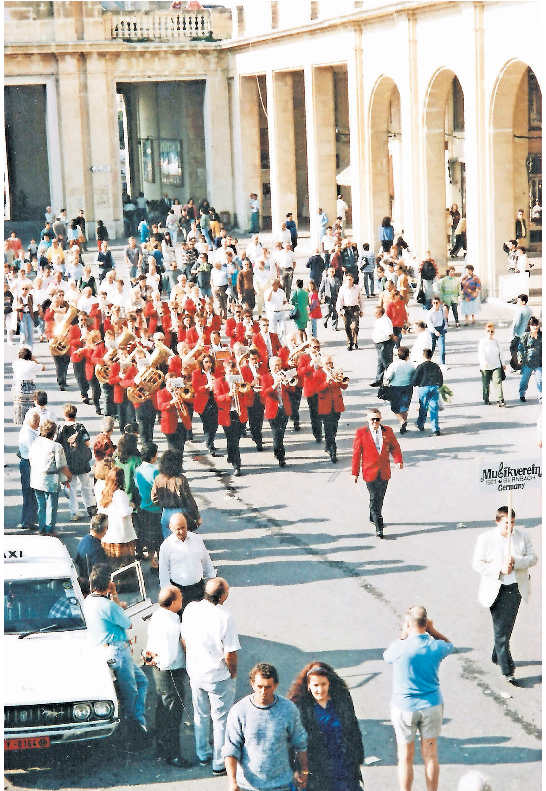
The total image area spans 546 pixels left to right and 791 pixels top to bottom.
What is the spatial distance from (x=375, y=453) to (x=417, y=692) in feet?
18.0

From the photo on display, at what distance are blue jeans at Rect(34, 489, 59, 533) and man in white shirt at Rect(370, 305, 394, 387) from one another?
8109mm

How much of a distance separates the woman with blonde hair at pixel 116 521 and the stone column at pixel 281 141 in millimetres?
29672

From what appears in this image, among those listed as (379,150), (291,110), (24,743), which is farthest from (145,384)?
(291,110)

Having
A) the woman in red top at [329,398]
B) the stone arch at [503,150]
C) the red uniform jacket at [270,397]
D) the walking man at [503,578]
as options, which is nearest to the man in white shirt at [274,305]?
the stone arch at [503,150]

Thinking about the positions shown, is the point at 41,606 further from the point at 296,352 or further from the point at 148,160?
the point at 148,160

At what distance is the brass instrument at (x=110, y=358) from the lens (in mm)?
19016

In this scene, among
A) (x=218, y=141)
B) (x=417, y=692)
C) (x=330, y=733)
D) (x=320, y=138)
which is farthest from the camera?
(x=218, y=141)

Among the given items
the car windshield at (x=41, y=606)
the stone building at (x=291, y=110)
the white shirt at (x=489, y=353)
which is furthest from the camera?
the stone building at (x=291, y=110)

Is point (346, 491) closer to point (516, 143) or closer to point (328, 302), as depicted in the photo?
point (328, 302)

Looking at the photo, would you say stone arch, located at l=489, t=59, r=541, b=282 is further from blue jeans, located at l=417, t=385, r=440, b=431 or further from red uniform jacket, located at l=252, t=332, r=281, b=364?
blue jeans, located at l=417, t=385, r=440, b=431

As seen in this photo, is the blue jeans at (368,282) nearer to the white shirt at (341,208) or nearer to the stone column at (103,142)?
the white shirt at (341,208)

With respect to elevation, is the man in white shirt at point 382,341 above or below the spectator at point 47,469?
above

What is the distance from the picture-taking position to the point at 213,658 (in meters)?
9.05

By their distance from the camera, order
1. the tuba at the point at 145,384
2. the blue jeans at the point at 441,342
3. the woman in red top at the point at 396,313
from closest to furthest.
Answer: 1. the tuba at the point at 145,384
2. the blue jeans at the point at 441,342
3. the woman in red top at the point at 396,313
